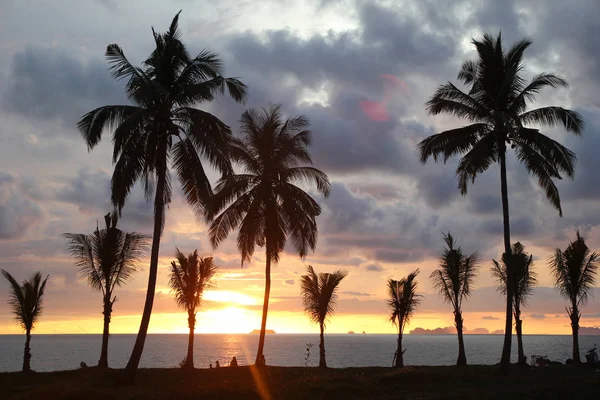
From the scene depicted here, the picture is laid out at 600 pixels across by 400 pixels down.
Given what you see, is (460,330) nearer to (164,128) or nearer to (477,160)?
(477,160)

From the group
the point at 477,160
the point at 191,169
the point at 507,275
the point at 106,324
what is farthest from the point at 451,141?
the point at 106,324

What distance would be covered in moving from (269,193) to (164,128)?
8698mm

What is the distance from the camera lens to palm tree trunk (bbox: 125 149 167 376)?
23859mm

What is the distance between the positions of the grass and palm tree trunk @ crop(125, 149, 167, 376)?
982mm

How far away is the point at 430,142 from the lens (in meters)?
30.8

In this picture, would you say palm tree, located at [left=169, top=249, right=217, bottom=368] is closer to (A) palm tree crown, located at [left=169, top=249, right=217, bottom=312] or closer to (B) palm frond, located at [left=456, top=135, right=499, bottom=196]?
(A) palm tree crown, located at [left=169, top=249, right=217, bottom=312]

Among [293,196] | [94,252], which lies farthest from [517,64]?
[94,252]

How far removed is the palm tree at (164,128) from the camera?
2461 cm

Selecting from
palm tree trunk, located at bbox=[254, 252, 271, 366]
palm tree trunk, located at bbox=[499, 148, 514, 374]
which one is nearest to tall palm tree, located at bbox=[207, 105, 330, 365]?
palm tree trunk, located at bbox=[254, 252, 271, 366]

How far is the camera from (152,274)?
24.3 meters

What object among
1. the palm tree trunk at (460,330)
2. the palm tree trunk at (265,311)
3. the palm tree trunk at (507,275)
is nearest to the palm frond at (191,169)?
the palm tree trunk at (265,311)

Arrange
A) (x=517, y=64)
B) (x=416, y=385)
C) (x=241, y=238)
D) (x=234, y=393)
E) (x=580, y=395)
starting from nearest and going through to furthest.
Result: (x=580, y=395), (x=234, y=393), (x=416, y=385), (x=517, y=64), (x=241, y=238)

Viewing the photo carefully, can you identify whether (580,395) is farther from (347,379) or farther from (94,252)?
(94,252)

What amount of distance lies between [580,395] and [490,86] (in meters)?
15.6
